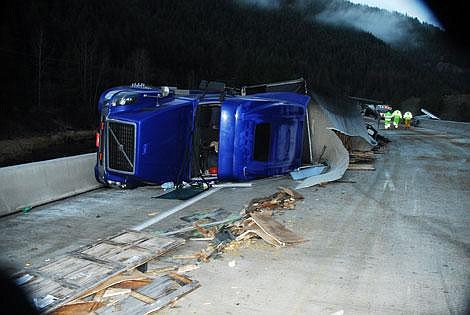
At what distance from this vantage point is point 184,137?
884 cm

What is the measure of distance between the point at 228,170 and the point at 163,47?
96538 mm

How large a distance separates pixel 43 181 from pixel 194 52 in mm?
103322

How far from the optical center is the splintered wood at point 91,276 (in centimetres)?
380

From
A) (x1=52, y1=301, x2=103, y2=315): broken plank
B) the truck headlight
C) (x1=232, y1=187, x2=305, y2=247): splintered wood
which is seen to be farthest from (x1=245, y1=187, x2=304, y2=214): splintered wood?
(x1=52, y1=301, x2=103, y2=315): broken plank

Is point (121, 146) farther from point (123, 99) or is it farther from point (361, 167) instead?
point (361, 167)

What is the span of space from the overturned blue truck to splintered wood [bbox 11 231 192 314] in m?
3.10

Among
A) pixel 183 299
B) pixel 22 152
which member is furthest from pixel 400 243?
pixel 22 152

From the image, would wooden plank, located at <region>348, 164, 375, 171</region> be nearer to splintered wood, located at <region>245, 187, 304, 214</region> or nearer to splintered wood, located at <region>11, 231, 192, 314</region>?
splintered wood, located at <region>245, 187, 304, 214</region>

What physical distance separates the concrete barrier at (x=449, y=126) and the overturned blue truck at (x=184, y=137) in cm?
2040

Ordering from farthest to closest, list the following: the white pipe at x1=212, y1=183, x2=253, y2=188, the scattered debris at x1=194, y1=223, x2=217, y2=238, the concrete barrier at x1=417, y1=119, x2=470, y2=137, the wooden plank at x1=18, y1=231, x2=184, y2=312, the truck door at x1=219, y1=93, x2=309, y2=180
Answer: the concrete barrier at x1=417, y1=119, x2=470, y2=137, the white pipe at x1=212, y1=183, x2=253, y2=188, the truck door at x1=219, y1=93, x2=309, y2=180, the scattered debris at x1=194, y1=223, x2=217, y2=238, the wooden plank at x1=18, y1=231, x2=184, y2=312

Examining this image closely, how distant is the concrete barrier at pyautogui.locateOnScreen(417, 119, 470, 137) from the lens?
2709 centimetres

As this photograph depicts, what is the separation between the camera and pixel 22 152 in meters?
37.3

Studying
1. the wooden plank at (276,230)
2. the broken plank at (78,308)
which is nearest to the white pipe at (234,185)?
the wooden plank at (276,230)

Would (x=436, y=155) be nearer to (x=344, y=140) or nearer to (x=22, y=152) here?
(x=344, y=140)
